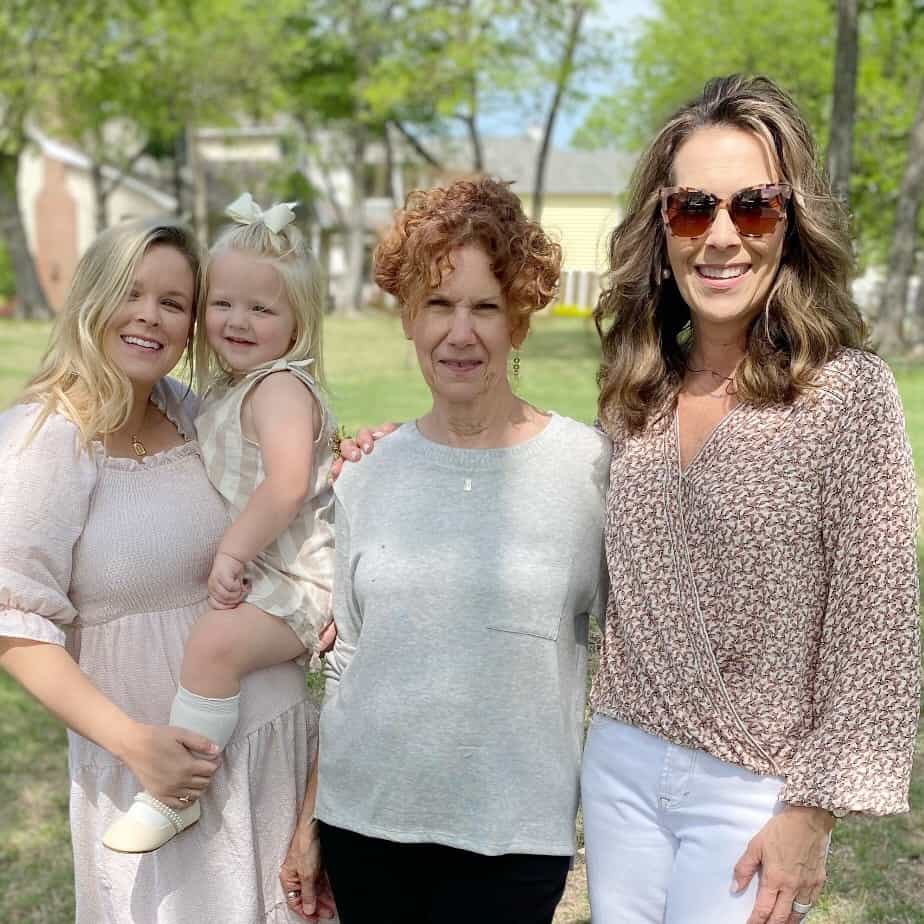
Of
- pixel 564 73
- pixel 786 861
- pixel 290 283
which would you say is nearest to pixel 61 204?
pixel 564 73

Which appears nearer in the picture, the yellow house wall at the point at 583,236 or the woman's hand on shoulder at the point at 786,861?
the woman's hand on shoulder at the point at 786,861

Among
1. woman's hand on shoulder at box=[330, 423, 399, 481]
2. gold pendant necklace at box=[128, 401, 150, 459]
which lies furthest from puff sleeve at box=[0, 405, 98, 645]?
woman's hand on shoulder at box=[330, 423, 399, 481]

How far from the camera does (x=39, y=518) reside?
245 centimetres

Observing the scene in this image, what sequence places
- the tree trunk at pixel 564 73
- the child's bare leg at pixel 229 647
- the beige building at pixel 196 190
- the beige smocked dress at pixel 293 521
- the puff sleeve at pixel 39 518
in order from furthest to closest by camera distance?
1. the beige building at pixel 196 190
2. the tree trunk at pixel 564 73
3. the beige smocked dress at pixel 293 521
4. the child's bare leg at pixel 229 647
5. the puff sleeve at pixel 39 518

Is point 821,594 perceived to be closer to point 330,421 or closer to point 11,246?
point 330,421

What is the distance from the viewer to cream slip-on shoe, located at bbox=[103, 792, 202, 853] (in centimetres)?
247

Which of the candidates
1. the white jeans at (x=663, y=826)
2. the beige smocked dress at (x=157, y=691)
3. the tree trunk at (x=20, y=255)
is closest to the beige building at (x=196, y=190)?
the tree trunk at (x=20, y=255)

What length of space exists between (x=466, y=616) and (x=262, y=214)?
1154mm

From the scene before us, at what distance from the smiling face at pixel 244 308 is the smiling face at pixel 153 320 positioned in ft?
0.23

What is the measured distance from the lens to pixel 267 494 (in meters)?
2.60

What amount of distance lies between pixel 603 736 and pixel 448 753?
0.31m

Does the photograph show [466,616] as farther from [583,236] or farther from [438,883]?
[583,236]

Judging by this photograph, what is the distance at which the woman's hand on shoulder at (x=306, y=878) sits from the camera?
2.63 meters

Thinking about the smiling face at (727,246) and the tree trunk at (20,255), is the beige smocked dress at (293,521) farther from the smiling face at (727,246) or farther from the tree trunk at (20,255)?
the tree trunk at (20,255)
